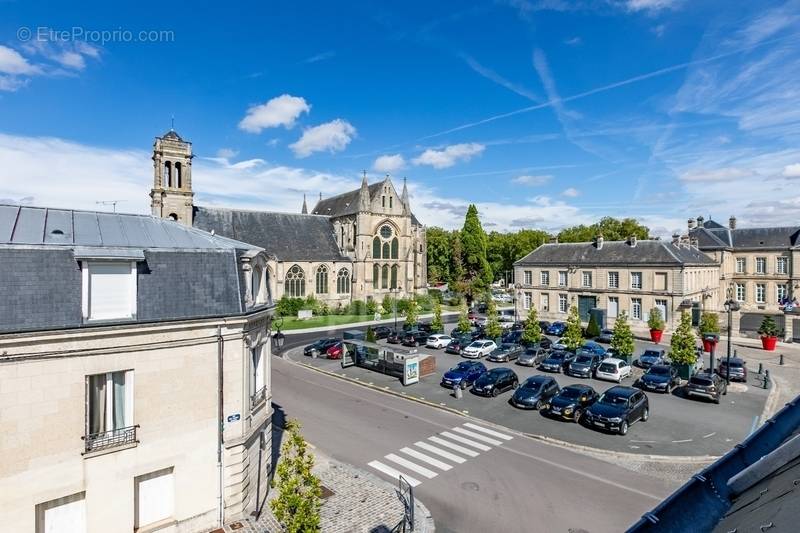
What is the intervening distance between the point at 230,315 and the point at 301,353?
919 inches

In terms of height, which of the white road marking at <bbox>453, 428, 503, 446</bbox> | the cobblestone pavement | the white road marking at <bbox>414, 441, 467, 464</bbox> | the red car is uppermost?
the red car

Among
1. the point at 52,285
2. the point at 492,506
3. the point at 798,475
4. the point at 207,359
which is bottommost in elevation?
the point at 492,506

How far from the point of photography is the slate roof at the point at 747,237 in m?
48.0

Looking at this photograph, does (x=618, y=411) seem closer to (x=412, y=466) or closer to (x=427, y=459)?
(x=427, y=459)

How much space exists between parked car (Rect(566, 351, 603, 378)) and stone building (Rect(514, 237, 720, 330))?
17.2 m

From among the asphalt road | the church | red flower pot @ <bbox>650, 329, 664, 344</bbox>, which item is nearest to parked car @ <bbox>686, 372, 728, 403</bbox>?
the asphalt road

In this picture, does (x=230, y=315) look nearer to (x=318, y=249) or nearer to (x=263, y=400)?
(x=263, y=400)

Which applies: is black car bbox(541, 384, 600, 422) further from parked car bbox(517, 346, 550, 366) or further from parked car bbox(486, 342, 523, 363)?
parked car bbox(486, 342, 523, 363)

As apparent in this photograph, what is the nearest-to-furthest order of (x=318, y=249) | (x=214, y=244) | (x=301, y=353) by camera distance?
(x=214, y=244) < (x=301, y=353) < (x=318, y=249)

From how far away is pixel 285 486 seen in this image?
30.0 ft

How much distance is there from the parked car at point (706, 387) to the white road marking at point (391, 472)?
51.5 ft

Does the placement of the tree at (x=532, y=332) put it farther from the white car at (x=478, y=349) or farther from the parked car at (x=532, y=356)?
the white car at (x=478, y=349)

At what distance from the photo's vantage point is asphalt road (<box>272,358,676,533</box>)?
39.5 ft

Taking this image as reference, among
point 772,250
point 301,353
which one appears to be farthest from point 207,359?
point 772,250
